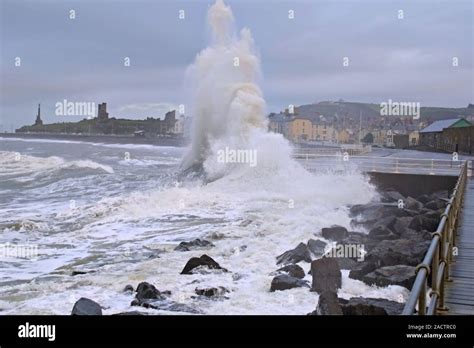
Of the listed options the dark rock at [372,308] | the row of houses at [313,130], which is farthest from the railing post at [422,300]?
the row of houses at [313,130]

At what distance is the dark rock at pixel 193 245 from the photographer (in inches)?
285

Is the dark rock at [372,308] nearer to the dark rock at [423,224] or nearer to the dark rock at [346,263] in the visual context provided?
the dark rock at [346,263]

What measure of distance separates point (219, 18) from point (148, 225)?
14.2m

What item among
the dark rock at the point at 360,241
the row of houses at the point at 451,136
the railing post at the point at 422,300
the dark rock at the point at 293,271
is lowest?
the dark rock at the point at 360,241

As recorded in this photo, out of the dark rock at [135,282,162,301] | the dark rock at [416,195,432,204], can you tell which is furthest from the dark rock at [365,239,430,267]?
the dark rock at [416,195,432,204]

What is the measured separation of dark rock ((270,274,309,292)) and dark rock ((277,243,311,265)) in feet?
3.42

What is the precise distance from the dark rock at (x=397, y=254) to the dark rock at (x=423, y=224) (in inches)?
82.6

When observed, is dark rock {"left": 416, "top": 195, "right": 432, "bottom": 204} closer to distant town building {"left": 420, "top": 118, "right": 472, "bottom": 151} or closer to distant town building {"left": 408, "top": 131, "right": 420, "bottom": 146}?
distant town building {"left": 420, "top": 118, "right": 472, "bottom": 151}

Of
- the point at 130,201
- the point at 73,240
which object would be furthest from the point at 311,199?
the point at 73,240

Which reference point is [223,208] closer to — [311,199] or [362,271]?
[311,199]

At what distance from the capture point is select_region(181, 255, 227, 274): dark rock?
19.1 ft

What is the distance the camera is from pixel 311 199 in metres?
13.5

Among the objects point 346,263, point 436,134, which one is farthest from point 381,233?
point 436,134

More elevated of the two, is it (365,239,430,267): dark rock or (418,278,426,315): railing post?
(418,278,426,315): railing post
